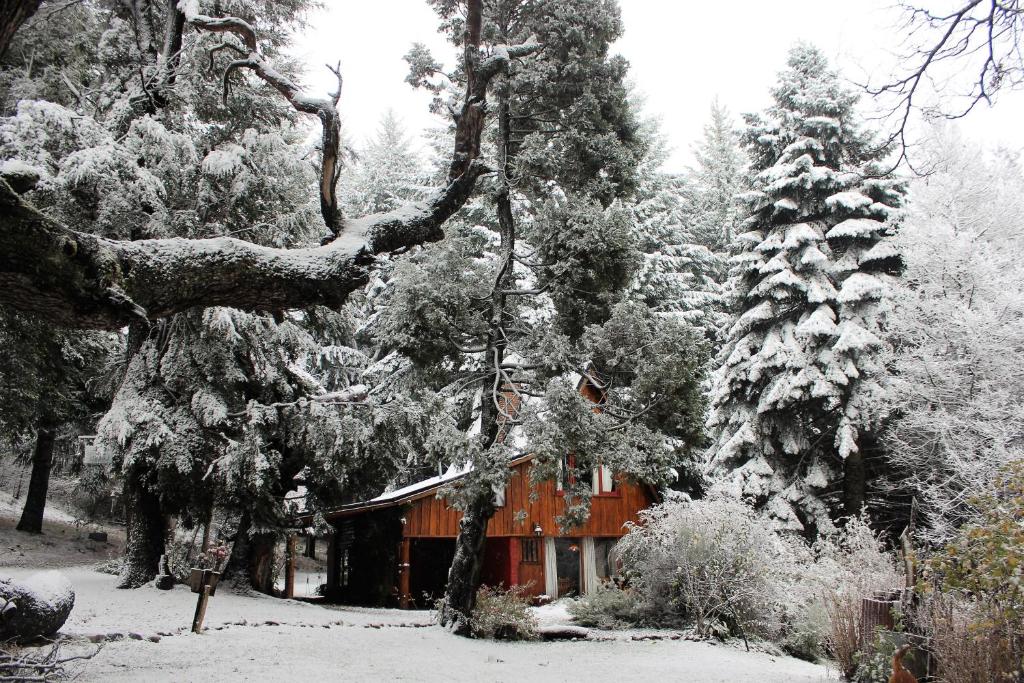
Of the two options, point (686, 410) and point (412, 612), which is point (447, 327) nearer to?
point (686, 410)

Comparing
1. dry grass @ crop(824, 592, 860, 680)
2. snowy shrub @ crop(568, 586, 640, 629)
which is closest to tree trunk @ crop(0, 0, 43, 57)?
dry grass @ crop(824, 592, 860, 680)

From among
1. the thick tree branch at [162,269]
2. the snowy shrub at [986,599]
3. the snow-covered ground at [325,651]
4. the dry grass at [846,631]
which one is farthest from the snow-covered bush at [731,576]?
the thick tree branch at [162,269]

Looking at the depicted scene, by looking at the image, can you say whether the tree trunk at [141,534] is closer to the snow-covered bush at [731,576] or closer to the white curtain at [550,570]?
the snow-covered bush at [731,576]

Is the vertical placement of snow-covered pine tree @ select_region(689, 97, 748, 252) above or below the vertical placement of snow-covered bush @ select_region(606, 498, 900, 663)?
above

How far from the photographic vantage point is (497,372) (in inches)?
433

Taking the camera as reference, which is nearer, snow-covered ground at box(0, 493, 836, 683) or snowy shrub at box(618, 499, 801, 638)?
snow-covered ground at box(0, 493, 836, 683)

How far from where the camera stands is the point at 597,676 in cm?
774

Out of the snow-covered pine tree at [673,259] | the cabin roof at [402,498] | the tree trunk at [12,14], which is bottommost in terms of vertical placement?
the cabin roof at [402,498]

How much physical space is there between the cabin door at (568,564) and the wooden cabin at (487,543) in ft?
0.09

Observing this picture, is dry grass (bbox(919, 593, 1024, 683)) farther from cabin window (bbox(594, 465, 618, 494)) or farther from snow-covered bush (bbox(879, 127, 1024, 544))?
cabin window (bbox(594, 465, 618, 494))

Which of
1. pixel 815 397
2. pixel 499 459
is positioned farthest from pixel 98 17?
pixel 815 397

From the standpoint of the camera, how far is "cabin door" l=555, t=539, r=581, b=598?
18.3 meters

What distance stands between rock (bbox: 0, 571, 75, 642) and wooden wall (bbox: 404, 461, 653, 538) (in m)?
10.00

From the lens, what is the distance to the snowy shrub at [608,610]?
12539mm
